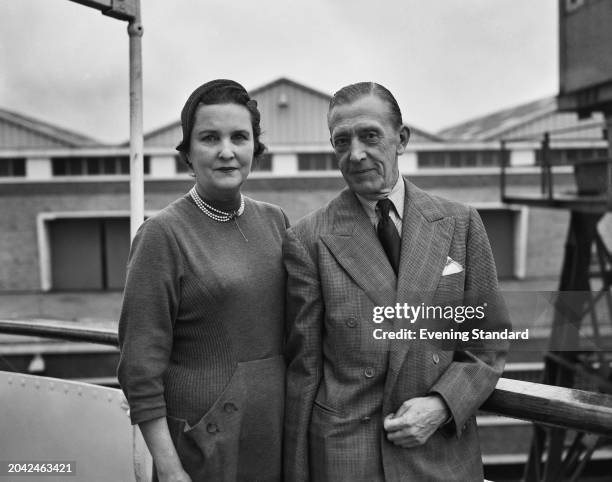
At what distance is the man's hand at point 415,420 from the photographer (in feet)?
5.33

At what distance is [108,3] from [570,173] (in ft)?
62.9

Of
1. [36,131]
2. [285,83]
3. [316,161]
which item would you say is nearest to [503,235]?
[316,161]

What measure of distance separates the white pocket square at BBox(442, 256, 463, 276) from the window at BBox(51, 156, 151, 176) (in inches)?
703

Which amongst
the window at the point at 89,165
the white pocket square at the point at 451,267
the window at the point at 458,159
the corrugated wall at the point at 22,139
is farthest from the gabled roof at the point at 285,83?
the white pocket square at the point at 451,267

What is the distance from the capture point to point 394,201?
5.98ft

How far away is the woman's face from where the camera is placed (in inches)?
70.7

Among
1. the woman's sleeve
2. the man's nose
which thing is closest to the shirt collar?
the man's nose

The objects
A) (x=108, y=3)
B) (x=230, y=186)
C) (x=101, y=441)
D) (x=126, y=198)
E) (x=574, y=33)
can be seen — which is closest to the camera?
(x=230, y=186)

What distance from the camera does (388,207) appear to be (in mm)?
1823

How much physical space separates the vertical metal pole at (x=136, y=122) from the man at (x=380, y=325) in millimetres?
1075

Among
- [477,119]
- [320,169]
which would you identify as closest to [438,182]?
[320,169]

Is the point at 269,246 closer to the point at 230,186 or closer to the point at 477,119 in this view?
the point at 230,186

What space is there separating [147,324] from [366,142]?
30.8 inches

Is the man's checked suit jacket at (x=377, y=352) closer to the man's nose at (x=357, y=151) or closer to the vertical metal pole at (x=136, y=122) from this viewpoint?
the man's nose at (x=357, y=151)
